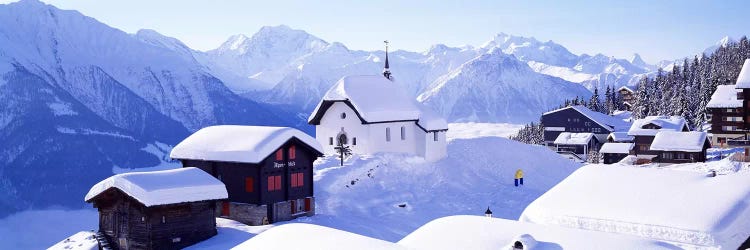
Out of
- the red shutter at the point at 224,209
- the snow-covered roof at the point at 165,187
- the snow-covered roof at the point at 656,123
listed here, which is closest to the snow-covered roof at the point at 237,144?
the red shutter at the point at 224,209

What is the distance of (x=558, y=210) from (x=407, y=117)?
2847 cm

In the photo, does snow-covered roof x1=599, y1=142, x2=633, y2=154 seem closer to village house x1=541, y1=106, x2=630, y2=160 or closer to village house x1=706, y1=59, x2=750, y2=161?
village house x1=706, y1=59, x2=750, y2=161

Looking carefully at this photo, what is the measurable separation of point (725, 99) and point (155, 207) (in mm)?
67035

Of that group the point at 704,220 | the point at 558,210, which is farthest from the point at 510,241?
the point at 704,220

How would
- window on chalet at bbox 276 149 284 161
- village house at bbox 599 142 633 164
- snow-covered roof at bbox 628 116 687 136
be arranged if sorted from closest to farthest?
1. window on chalet at bbox 276 149 284 161
2. snow-covered roof at bbox 628 116 687 136
3. village house at bbox 599 142 633 164

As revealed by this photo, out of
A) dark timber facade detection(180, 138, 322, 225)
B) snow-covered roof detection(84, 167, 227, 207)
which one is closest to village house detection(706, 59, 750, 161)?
dark timber facade detection(180, 138, 322, 225)

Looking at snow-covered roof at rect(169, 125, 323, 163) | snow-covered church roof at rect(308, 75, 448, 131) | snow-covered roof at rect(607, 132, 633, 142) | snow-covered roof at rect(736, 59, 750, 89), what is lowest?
snow-covered roof at rect(607, 132, 633, 142)

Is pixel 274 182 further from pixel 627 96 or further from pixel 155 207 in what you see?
pixel 627 96

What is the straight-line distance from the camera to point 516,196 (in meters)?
44.5

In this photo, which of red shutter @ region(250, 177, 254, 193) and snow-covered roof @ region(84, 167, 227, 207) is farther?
red shutter @ region(250, 177, 254, 193)

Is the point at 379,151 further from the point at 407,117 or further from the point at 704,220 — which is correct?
the point at 704,220

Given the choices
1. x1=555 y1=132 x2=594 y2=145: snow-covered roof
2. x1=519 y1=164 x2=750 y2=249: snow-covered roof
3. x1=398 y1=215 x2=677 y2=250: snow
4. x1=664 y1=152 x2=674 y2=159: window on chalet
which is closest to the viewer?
x1=398 y1=215 x2=677 y2=250: snow

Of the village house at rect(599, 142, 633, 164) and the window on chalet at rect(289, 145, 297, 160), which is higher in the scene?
the window on chalet at rect(289, 145, 297, 160)

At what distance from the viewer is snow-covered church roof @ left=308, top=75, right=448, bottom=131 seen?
4800 centimetres
